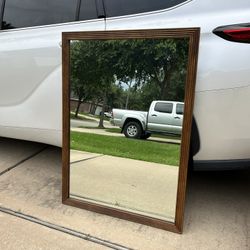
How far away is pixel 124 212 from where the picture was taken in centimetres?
245

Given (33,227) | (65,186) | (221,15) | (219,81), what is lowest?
(33,227)

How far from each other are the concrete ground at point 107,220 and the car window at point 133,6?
1.44 m

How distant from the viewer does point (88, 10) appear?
266 centimetres

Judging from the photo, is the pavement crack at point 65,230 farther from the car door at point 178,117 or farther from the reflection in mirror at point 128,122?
the car door at point 178,117

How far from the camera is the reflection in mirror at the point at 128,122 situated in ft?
7.30

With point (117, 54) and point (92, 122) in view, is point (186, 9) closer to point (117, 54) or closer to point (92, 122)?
point (117, 54)

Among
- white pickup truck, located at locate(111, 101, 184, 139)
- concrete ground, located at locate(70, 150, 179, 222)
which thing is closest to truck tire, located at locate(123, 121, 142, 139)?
white pickup truck, located at locate(111, 101, 184, 139)

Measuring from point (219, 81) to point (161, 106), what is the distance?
38 centimetres

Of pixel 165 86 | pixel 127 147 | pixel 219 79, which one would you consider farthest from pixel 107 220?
pixel 219 79

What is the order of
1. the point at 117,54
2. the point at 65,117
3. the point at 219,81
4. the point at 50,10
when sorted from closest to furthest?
1. the point at 219,81
2. the point at 117,54
3. the point at 65,117
4. the point at 50,10

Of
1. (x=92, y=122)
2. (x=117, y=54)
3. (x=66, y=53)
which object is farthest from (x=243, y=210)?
(x=66, y=53)

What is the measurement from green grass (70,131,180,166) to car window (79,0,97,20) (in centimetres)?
87

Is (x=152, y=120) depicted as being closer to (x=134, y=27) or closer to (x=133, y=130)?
(x=133, y=130)

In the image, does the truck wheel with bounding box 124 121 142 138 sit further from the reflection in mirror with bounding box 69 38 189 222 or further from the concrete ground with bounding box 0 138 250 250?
the concrete ground with bounding box 0 138 250 250
